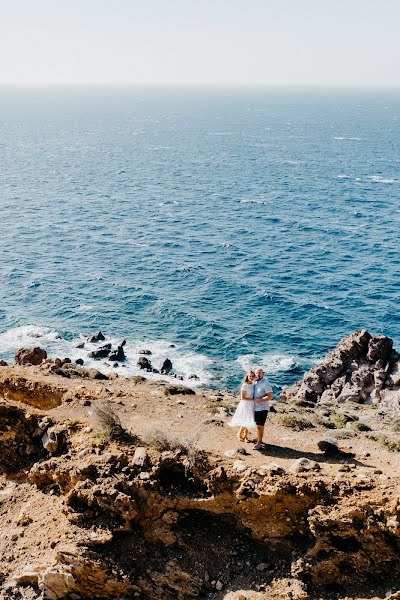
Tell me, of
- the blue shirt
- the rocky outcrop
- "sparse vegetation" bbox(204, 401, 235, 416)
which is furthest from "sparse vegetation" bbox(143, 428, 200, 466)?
the rocky outcrop

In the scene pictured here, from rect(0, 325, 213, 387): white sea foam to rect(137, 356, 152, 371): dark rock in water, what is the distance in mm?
411

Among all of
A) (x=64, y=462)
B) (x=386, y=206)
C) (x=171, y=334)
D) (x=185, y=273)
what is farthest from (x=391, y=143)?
(x=64, y=462)

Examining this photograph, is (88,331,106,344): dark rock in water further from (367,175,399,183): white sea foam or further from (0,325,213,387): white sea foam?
(367,175,399,183): white sea foam

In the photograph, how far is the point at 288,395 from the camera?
47844 mm

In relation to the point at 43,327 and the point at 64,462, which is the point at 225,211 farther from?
the point at 64,462

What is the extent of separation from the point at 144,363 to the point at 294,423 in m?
28.1

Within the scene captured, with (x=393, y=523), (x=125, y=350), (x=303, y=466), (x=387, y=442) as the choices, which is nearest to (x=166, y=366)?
(x=125, y=350)

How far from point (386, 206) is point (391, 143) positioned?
3630 inches

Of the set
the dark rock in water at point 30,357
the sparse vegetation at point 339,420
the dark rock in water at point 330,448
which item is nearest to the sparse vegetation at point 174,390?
the sparse vegetation at point 339,420

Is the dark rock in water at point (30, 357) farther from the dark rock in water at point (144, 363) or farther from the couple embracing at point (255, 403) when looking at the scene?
the couple embracing at point (255, 403)

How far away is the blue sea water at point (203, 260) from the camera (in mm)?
58562

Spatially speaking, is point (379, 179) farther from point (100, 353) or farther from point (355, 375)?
point (100, 353)

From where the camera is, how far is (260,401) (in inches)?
862

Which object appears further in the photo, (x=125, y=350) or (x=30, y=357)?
(x=125, y=350)
